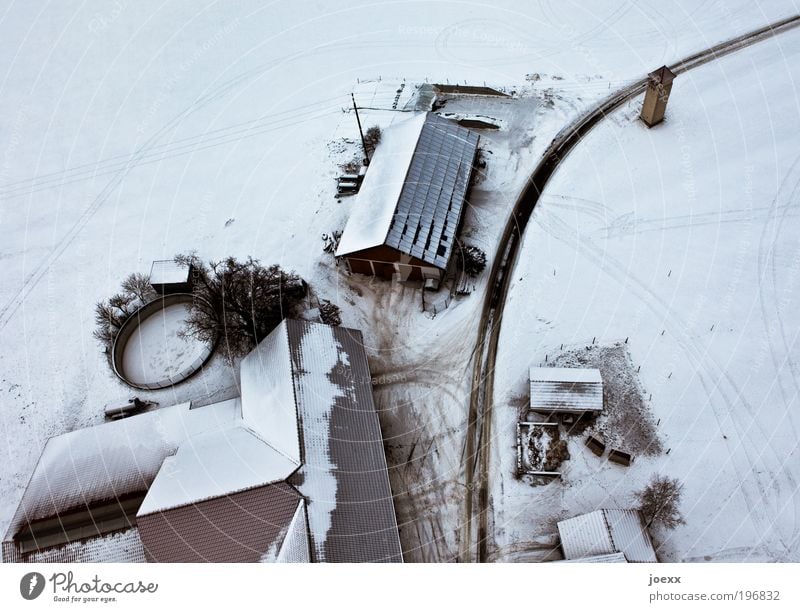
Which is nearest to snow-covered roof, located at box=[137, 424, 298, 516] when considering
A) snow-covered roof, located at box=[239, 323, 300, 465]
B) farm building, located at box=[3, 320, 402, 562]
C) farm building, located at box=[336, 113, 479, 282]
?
farm building, located at box=[3, 320, 402, 562]

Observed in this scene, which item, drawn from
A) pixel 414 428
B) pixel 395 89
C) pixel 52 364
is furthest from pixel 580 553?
pixel 395 89

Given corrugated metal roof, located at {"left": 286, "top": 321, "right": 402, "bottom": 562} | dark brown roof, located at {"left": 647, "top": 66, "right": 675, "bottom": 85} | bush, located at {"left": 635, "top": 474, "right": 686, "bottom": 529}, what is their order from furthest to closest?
dark brown roof, located at {"left": 647, "top": 66, "right": 675, "bottom": 85}
bush, located at {"left": 635, "top": 474, "right": 686, "bottom": 529}
corrugated metal roof, located at {"left": 286, "top": 321, "right": 402, "bottom": 562}

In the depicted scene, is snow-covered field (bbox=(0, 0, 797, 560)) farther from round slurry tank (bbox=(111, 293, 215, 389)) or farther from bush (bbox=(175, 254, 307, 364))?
bush (bbox=(175, 254, 307, 364))

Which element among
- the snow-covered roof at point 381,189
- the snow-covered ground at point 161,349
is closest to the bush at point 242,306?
the snow-covered ground at point 161,349

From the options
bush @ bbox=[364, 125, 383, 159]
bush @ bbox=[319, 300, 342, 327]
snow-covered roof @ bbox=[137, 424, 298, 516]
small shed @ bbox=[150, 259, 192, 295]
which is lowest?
snow-covered roof @ bbox=[137, 424, 298, 516]

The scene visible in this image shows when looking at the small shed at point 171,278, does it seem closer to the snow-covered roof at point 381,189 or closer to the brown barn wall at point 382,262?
the snow-covered roof at point 381,189

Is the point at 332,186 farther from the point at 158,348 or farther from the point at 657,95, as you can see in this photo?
the point at 657,95
